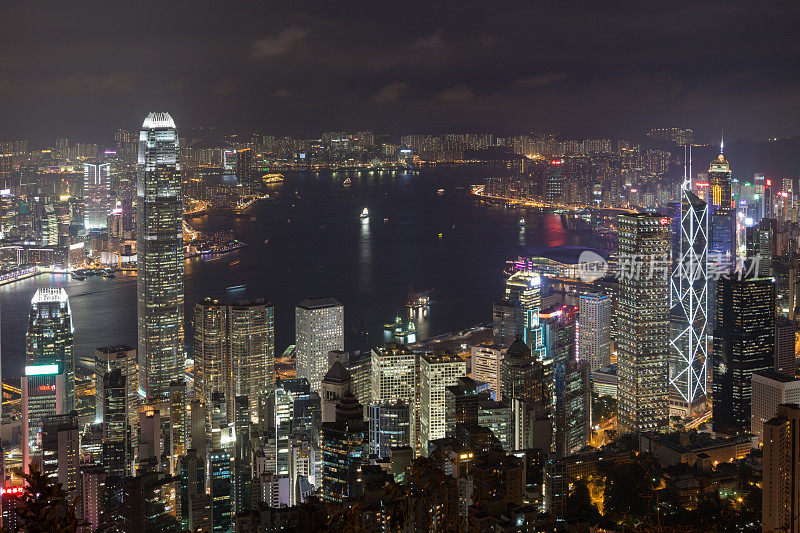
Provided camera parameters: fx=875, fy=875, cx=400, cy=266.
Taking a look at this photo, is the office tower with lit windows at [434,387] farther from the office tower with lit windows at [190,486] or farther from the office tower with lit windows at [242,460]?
the office tower with lit windows at [190,486]

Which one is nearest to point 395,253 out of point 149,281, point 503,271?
point 503,271

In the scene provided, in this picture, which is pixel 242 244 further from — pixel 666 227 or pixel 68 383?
pixel 666 227

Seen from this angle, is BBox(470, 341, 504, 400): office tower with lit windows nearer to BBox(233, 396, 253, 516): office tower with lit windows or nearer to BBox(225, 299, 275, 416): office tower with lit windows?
BBox(225, 299, 275, 416): office tower with lit windows

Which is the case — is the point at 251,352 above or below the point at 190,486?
above

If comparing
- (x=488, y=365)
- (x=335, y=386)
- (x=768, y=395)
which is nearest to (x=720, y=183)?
(x=768, y=395)

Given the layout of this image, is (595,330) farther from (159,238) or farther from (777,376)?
(159,238)

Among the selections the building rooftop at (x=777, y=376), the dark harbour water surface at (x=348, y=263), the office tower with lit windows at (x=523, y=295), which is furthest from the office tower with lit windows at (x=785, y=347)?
the dark harbour water surface at (x=348, y=263)
